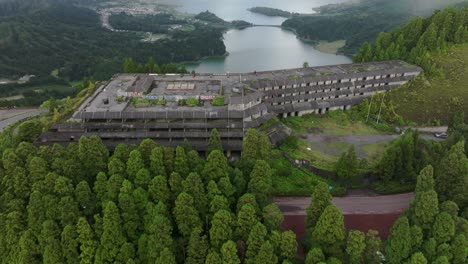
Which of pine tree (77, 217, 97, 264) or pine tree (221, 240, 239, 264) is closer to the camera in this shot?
pine tree (221, 240, 239, 264)

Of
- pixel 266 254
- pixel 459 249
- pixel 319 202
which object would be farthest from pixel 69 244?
pixel 459 249

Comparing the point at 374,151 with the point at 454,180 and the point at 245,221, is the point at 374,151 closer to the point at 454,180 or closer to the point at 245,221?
the point at 454,180

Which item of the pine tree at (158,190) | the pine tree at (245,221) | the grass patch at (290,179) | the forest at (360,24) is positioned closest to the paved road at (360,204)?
the grass patch at (290,179)

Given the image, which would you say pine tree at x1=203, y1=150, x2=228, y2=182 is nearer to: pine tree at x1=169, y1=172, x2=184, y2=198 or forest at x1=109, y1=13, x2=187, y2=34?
pine tree at x1=169, y1=172, x2=184, y2=198

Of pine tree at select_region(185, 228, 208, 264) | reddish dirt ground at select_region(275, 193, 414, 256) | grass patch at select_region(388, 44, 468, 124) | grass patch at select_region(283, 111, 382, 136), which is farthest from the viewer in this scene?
grass patch at select_region(388, 44, 468, 124)

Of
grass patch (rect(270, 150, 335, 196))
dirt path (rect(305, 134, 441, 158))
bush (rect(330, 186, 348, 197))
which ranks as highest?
dirt path (rect(305, 134, 441, 158))

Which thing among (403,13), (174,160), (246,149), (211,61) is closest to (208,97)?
(246,149)

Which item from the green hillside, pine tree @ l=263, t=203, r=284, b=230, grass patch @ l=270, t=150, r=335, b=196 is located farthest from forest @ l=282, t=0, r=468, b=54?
pine tree @ l=263, t=203, r=284, b=230
